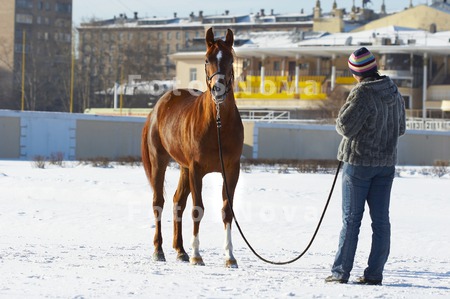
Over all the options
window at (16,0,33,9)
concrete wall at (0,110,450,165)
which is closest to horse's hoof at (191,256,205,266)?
concrete wall at (0,110,450,165)

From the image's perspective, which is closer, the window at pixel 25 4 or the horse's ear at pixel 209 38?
the horse's ear at pixel 209 38

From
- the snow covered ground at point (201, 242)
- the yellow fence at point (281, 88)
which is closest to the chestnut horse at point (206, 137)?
the snow covered ground at point (201, 242)

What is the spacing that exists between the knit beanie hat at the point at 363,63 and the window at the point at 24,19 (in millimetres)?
117971

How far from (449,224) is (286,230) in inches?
119

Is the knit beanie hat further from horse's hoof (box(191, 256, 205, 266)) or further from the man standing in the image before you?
horse's hoof (box(191, 256, 205, 266))

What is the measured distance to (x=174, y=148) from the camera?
38.2 feet

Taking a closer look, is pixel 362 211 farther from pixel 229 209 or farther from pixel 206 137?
pixel 206 137

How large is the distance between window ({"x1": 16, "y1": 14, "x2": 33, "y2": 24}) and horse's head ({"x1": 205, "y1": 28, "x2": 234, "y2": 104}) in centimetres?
11649

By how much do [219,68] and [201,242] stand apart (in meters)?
3.70

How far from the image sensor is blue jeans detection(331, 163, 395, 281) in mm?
9133

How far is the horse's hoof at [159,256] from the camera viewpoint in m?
11.2

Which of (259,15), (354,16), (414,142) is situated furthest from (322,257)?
(259,15)

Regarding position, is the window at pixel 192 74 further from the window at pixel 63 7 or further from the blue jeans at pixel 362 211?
the blue jeans at pixel 362 211

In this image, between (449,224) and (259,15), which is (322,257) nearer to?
(449,224)
